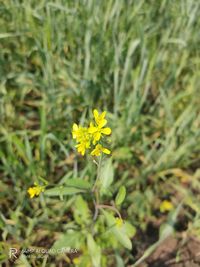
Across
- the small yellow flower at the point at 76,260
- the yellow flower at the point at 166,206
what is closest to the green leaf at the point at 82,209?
the small yellow flower at the point at 76,260

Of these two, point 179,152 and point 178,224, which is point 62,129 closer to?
point 179,152

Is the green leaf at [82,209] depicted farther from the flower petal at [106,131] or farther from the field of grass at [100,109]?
the flower petal at [106,131]

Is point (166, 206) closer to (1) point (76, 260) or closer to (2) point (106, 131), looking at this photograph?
(1) point (76, 260)

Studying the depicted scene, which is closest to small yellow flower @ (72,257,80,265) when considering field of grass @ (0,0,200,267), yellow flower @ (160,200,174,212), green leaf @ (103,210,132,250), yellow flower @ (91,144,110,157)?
field of grass @ (0,0,200,267)

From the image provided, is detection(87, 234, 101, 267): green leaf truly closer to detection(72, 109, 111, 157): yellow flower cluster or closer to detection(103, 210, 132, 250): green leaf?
detection(103, 210, 132, 250): green leaf

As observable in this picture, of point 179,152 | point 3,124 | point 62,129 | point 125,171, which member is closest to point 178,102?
point 179,152

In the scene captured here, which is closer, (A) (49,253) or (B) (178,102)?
(A) (49,253)
